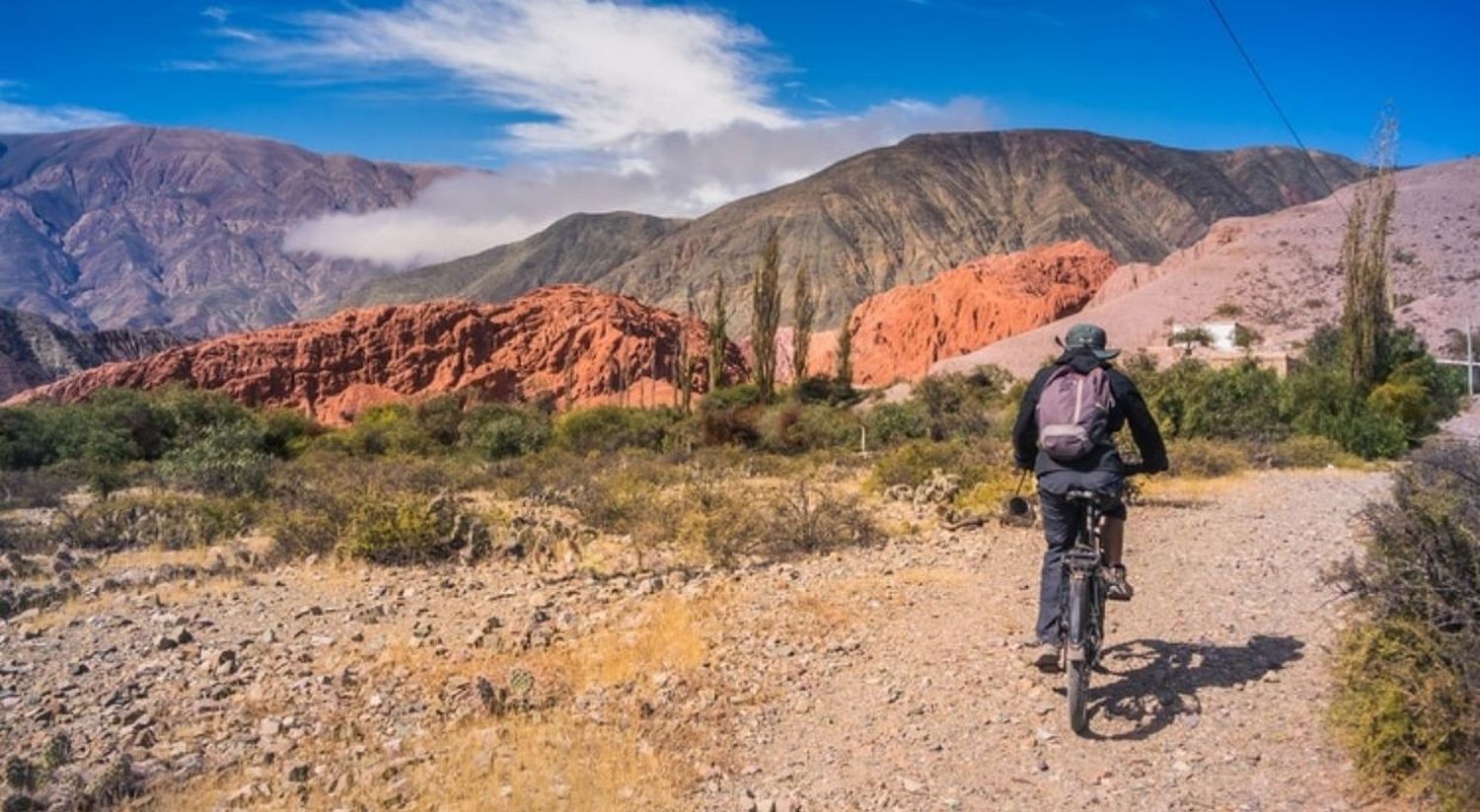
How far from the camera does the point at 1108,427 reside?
17.5 feet

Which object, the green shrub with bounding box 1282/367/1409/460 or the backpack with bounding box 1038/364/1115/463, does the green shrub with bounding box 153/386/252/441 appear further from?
the backpack with bounding box 1038/364/1115/463

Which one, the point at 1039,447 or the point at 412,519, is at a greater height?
the point at 1039,447

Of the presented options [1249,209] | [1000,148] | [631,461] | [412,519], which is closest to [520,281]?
[1000,148]

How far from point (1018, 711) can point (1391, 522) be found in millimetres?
2137

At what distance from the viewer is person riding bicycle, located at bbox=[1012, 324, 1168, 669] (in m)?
5.30

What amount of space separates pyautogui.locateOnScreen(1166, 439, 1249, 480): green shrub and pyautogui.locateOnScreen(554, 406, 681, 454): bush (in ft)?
55.5

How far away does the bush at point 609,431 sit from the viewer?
3234cm

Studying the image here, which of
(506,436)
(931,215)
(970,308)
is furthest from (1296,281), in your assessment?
(931,215)

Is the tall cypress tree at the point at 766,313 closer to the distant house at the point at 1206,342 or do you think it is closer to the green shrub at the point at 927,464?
the distant house at the point at 1206,342

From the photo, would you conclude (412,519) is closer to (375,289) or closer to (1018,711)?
(1018,711)

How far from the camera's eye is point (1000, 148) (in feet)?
557

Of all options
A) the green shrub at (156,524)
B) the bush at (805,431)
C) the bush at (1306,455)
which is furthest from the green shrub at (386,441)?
the bush at (1306,455)

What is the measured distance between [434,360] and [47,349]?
153ft

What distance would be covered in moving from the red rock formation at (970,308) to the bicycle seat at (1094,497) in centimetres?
7457
